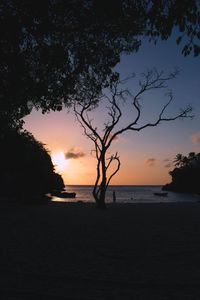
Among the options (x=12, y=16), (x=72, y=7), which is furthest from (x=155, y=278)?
(x=72, y=7)

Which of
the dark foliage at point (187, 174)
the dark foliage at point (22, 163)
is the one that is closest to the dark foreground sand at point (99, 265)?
the dark foliage at point (22, 163)

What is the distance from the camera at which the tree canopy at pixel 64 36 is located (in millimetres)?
10086

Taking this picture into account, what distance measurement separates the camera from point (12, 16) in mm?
11648

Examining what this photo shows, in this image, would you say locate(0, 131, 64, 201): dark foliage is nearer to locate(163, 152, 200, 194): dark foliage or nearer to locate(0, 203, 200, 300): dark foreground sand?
locate(0, 203, 200, 300): dark foreground sand

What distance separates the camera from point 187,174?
156 m

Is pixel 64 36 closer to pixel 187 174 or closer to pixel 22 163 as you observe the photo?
pixel 22 163

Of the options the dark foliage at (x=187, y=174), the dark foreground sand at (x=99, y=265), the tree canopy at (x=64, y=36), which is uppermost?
the dark foliage at (x=187, y=174)

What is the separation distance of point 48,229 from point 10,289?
955 centimetres

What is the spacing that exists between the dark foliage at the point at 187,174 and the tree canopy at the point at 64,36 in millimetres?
132379

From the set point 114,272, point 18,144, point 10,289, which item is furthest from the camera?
point 18,144

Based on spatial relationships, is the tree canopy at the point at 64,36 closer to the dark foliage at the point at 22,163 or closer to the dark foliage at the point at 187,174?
the dark foliage at the point at 22,163

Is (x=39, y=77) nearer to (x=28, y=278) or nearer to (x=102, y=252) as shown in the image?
(x=102, y=252)

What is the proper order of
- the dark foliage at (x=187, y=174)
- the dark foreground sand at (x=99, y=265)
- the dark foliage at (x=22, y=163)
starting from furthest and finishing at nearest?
the dark foliage at (x=187, y=174) < the dark foliage at (x=22, y=163) < the dark foreground sand at (x=99, y=265)

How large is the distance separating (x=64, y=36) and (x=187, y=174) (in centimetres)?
14692
